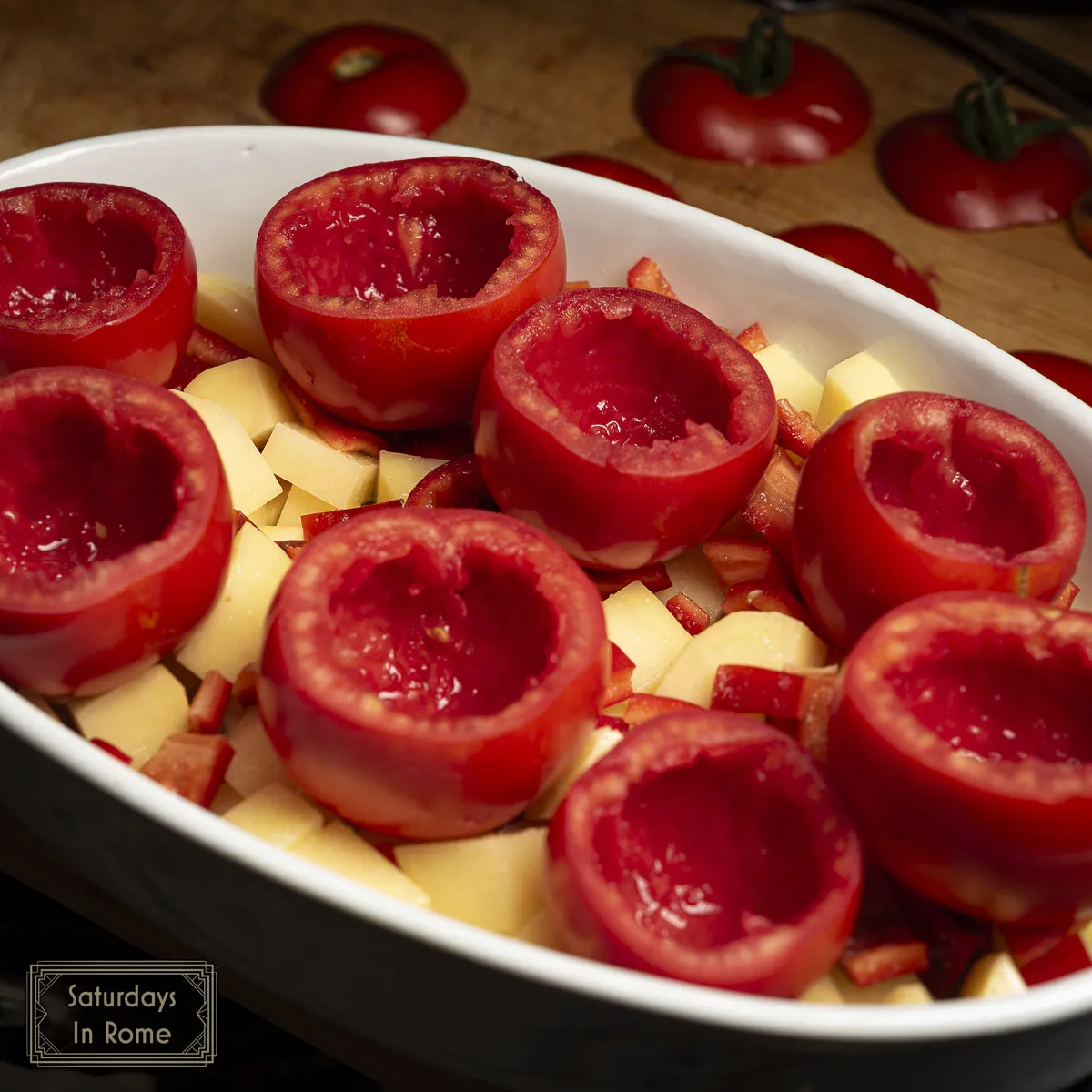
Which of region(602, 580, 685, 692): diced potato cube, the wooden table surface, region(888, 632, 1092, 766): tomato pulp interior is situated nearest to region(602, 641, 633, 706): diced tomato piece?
region(602, 580, 685, 692): diced potato cube

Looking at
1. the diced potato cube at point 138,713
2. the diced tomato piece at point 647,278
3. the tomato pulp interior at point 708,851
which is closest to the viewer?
the tomato pulp interior at point 708,851

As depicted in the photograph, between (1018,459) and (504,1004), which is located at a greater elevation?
(1018,459)

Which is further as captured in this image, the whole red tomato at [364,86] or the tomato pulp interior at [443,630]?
the whole red tomato at [364,86]

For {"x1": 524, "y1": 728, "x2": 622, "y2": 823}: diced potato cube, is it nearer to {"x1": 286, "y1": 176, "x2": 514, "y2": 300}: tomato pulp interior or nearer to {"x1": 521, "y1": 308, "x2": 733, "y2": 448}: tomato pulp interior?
{"x1": 521, "y1": 308, "x2": 733, "y2": 448}: tomato pulp interior

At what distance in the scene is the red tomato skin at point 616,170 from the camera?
9.29 feet

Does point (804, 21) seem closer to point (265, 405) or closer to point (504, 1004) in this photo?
point (265, 405)

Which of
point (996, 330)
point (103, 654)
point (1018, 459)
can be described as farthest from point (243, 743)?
point (996, 330)

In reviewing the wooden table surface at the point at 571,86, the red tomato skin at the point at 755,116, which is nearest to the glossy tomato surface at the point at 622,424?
the wooden table surface at the point at 571,86

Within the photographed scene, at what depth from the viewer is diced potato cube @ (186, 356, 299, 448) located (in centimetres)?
200

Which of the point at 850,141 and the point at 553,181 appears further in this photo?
the point at 850,141

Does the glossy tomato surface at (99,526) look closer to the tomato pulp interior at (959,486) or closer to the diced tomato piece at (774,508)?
the diced tomato piece at (774,508)

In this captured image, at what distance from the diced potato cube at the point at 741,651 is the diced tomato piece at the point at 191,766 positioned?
0.58 meters

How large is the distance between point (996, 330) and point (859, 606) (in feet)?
4.39

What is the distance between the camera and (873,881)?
1509 mm
